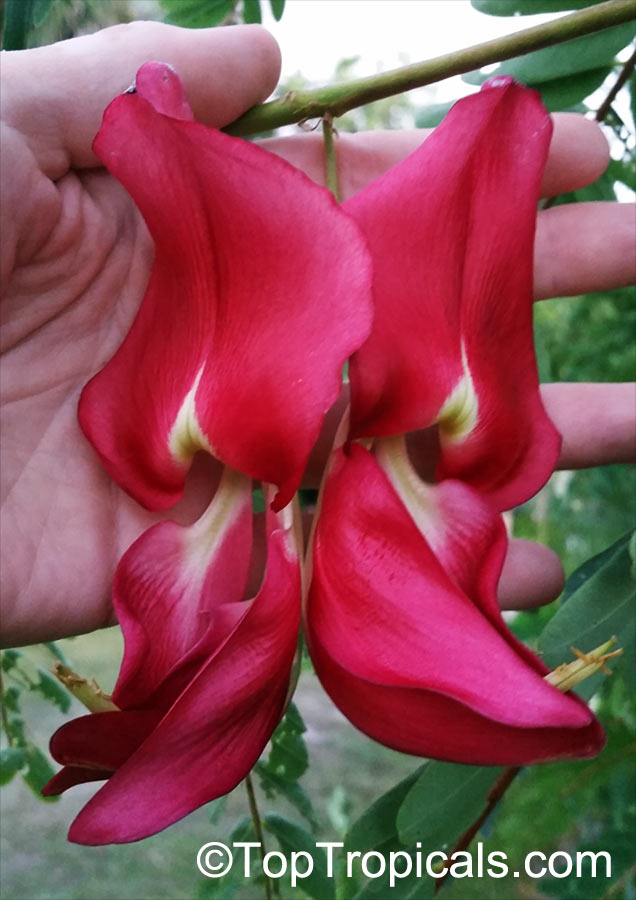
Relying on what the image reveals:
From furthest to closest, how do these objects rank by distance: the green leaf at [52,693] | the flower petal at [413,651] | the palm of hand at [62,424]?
1. the green leaf at [52,693]
2. the palm of hand at [62,424]
3. the flower petal at [413,651]

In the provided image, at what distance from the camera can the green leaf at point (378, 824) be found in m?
0.60

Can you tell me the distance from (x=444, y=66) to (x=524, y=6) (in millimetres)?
152

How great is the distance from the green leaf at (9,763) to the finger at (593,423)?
0.48 metres

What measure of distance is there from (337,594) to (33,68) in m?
0.39

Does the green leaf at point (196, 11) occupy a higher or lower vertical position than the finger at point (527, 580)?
higher

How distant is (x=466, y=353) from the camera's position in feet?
1.70

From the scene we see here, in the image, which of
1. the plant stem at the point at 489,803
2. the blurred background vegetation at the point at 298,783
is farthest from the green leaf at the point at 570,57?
the plant stem at the point at 489,803

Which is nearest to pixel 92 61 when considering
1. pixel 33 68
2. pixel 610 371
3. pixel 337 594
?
pixel 33 68

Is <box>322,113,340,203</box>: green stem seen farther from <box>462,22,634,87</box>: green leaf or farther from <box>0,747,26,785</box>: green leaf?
<box>0,747,26,785</box>: green leaf

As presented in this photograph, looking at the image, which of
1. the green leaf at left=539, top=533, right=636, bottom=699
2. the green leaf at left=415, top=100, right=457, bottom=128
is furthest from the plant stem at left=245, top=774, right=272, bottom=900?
the green leaf at left=415, top=100, right=457, bottom=128

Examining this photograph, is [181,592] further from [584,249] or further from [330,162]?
[584,249]

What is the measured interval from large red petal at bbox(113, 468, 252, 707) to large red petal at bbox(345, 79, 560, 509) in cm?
10

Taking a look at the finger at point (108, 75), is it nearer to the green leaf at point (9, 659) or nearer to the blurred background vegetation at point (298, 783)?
the blurred background vegetation at point (298, 783)

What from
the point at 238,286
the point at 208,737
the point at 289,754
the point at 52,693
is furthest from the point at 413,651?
the point at 52,693
